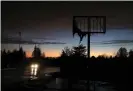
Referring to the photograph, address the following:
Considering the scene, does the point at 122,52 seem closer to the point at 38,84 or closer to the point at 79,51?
the point at 79,51

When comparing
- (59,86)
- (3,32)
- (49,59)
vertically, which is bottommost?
(59,86)

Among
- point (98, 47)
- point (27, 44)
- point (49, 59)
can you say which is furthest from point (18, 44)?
point (98, 47)

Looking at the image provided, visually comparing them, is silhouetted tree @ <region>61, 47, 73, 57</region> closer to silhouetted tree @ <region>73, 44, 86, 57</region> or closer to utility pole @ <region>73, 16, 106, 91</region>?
silhouetted tree @ <region>73, 44, 86, 57</region>

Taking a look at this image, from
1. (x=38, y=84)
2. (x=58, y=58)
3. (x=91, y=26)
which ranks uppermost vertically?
(x=91, y=26)

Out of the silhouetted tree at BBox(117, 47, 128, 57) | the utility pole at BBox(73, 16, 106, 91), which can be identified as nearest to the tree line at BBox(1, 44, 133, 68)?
the silhouetted tree at BBox(117, 47, 128, 57)

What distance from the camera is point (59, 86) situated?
4367mm

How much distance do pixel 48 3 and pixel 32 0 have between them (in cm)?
22

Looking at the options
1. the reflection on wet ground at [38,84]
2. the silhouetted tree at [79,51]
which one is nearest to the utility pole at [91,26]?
the silhouetted tree at [79,51]

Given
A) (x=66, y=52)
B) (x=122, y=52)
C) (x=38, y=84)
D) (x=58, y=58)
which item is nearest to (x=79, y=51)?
(x=66, y=52)

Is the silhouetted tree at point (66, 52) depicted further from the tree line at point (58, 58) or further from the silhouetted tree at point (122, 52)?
the silhouetted tree at point (122, 52)

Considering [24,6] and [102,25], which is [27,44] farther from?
[102,25]

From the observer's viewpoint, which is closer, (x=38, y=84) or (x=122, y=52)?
(x=122, y=52)

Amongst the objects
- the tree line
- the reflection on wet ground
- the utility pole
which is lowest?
the reflection on wet ground

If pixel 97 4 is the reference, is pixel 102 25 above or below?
below
